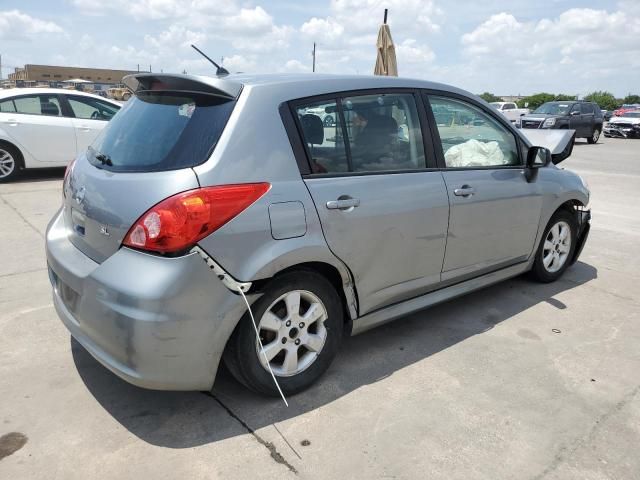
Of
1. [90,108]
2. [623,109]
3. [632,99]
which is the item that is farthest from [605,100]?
[90,108]

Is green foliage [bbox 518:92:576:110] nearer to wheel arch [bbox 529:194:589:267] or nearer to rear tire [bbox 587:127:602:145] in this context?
rear tire [bbox 587:127:602:145]

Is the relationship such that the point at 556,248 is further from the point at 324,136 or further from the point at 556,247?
the point at 324,136

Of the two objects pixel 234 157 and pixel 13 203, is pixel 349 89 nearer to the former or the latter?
pixel 234 157

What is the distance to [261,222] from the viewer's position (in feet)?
8.02

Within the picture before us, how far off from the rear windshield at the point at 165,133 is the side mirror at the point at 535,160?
2.42 meters

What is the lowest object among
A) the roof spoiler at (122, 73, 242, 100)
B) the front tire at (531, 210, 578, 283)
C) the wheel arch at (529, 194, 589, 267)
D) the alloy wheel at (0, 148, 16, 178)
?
the alloy wheel at (0, 148, 16, 178)

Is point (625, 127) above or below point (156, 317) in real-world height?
below

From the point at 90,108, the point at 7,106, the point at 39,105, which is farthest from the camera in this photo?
the point at 90,108

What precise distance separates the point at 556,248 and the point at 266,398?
306 cm

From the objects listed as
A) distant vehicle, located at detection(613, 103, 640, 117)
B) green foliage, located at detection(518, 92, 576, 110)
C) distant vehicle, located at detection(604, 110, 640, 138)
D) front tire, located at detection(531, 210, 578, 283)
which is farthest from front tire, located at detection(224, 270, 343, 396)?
green foliage, located at detection(518, 92, 576, 110)

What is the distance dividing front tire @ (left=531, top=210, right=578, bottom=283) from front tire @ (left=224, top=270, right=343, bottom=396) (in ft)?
7.61

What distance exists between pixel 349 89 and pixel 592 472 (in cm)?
226

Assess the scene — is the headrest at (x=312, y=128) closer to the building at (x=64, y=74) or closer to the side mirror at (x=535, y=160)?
the side mirror at (x=535, y=160)

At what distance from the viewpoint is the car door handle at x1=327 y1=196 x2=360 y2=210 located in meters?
2.71
